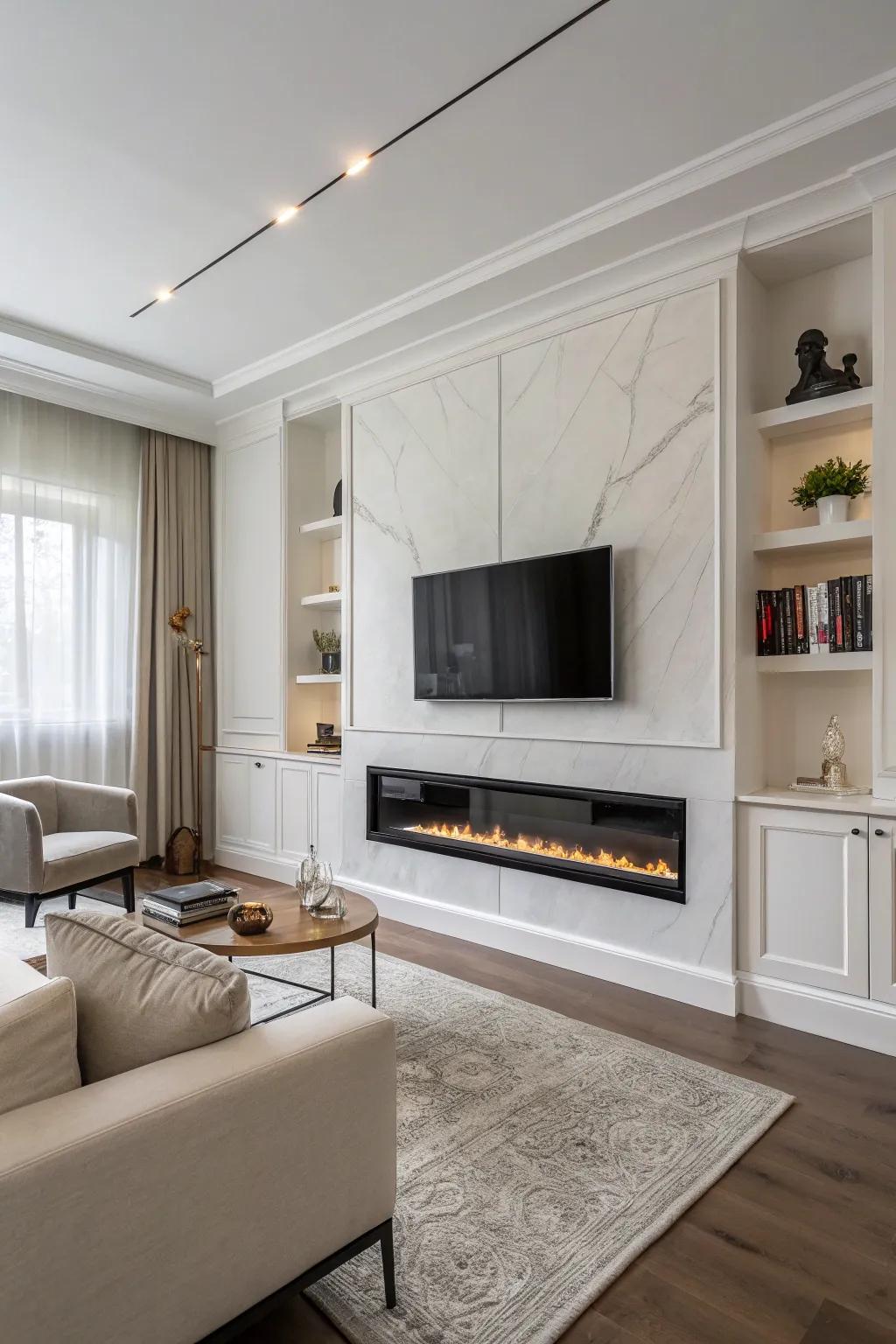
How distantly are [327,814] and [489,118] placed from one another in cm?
337

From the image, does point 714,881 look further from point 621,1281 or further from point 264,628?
point 264,628

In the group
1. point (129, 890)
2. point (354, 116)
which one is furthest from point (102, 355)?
point (129, 890)

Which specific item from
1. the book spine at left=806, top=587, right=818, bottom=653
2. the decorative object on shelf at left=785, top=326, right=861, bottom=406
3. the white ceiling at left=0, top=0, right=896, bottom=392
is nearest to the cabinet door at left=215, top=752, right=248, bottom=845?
the white ceiling at left=0, top=0, right=896, bottom=392

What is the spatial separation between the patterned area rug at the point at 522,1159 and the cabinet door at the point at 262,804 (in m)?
1.92

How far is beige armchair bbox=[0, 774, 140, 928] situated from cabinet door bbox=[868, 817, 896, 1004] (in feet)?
10.5

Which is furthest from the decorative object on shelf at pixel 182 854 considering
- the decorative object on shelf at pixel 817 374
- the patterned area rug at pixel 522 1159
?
the decorative object on shelf at pixel 817 374

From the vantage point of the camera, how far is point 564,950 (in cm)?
340

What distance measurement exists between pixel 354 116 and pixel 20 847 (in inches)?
124

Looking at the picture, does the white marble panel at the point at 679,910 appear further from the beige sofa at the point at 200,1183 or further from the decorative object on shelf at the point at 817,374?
the beige sofa at the point at 200,1183

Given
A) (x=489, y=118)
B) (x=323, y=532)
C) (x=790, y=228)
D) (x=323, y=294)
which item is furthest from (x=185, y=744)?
(x=790, y=228)

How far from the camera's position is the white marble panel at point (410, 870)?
3.77 meters

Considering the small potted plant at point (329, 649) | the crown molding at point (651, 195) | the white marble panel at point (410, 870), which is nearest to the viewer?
the crown molding at point (651, 195)

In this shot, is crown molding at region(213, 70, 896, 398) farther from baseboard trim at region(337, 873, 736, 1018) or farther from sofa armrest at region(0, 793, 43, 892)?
baseboard trim at region(337, 873, 736, 1018)

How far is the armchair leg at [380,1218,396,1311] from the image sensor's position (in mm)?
1510
